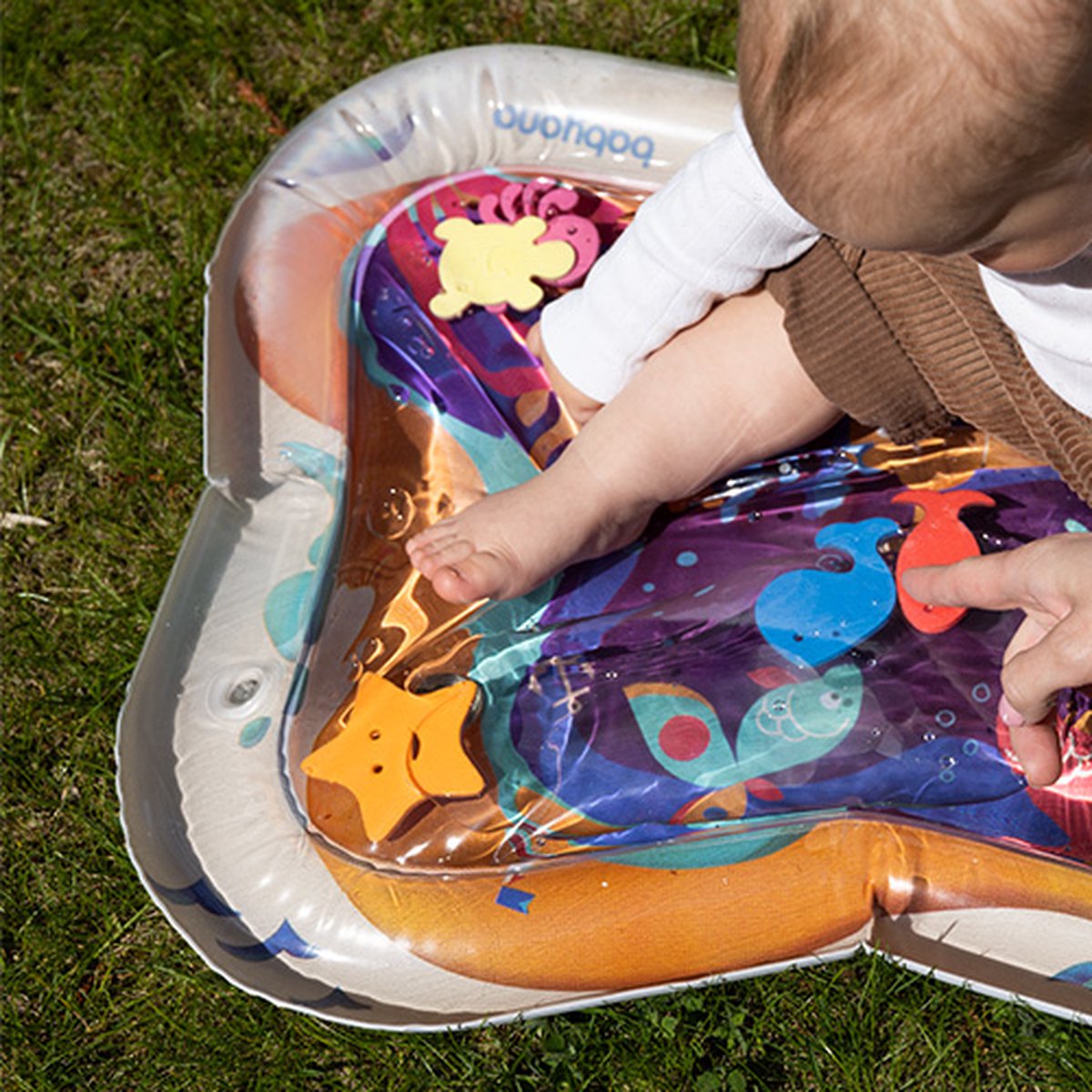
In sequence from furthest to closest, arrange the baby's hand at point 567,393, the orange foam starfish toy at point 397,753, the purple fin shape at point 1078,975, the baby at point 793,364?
the baby's hand at point 567,393, the orange foam starfish toy at point 397,753, the purple fin shape at point 1078,975, the baby at point 793,364

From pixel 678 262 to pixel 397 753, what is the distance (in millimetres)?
551

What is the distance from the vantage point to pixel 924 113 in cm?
85

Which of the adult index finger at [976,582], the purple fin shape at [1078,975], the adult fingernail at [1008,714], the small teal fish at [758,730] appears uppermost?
the adult index finger at [976,582]

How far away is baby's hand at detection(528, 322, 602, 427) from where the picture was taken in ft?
4.89

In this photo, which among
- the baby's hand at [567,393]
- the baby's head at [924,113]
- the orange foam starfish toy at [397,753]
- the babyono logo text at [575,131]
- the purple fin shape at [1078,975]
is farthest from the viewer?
the babyono logo text at [575,131]

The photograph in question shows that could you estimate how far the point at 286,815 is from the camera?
1.37 m

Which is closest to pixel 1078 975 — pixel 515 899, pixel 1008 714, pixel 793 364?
pixel 1008 714

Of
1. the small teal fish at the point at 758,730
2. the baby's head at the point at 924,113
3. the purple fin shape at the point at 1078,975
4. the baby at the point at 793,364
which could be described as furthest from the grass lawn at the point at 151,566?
the baby's head at the point at 924,113

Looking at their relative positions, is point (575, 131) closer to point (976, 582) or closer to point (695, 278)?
point (695, 278)

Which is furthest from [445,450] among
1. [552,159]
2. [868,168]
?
[868,168]

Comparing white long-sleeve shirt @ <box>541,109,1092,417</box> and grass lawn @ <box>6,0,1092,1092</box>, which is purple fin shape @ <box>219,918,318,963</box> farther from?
white long-sleeve shirt @ <box>541,109,1092,417</box>

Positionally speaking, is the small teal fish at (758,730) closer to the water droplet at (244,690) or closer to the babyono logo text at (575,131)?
the water droplet at (244,690)

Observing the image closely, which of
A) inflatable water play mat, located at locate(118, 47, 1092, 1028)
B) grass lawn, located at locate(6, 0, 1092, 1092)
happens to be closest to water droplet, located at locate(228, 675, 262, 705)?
inflatable water play mat, located at locate(118, 47, 1092, 1028)

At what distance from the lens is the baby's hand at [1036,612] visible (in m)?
1.19
